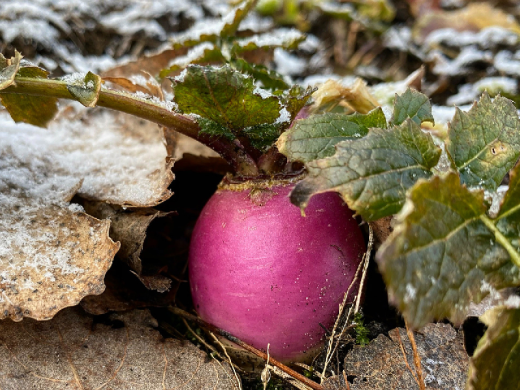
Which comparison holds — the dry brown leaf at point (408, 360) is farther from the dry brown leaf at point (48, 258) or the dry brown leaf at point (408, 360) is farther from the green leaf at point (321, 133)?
the dry brown leaf at point (48, 258)

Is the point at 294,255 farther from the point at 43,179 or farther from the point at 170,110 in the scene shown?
the point at 43,179

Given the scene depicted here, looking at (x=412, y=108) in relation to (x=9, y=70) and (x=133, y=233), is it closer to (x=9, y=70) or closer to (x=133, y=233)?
(x=133, y=233)

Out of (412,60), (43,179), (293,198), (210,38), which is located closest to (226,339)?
(293,198)

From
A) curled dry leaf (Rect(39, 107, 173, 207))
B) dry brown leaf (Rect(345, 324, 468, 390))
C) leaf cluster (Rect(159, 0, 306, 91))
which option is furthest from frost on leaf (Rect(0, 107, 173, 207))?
dry brown leaf (Rect(345, 324, 468, 390))

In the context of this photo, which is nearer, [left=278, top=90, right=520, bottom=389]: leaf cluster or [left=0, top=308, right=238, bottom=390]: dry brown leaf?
[left=278, top=90, right=520, bottom=389]: leaf cluster

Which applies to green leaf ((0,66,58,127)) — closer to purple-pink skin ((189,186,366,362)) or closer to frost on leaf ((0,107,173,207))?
frost on leaf ((0,107,173,207))

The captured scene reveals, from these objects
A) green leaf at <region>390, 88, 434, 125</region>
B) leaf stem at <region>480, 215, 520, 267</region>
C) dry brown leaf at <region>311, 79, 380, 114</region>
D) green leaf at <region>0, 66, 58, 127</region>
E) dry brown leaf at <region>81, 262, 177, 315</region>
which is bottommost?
dry brown leaf at <region>81, 262, 177, 315</region>

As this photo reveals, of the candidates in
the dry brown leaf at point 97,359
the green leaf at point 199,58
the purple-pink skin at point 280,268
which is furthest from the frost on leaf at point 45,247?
the green leaf at point 199,58
